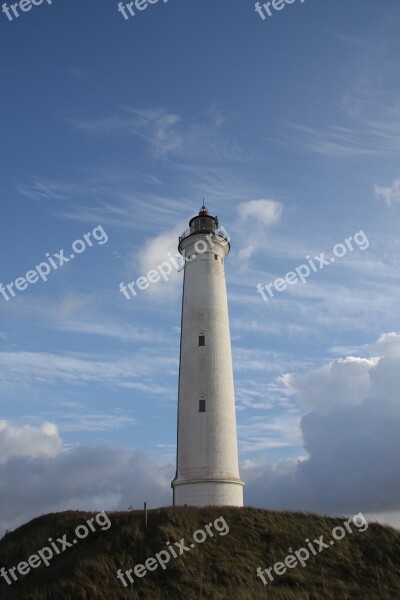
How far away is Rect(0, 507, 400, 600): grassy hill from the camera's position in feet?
61.7

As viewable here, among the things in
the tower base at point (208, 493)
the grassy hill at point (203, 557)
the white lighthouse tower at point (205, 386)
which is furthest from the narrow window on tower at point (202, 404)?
the grassy hill at point (203, 557)

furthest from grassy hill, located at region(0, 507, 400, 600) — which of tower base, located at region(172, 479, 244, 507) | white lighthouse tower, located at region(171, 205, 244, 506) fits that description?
white lighthouse tower, located at region(171, 205, 244, 506)

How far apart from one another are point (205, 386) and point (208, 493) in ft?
18.3

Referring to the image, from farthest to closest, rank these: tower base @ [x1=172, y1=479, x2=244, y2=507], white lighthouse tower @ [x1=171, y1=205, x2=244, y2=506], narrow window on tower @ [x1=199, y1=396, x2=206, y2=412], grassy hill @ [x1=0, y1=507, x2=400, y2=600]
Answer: narrow window on tower @ [x1=199, y1=396, x2=206, y2=412] < white lighthouse tower @ [x1=171, y1=205, x2=244, y2=506] < tower base @ [x1=172, y1=479, x2=244, y2=507] < grassy hill @ [x1=0, y1=507, x2=400, y2=600]

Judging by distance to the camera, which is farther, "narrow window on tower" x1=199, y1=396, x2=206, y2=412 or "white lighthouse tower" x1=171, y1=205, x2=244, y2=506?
"narrow window on tower" x1=199, y1=396, x2=206, y2=412

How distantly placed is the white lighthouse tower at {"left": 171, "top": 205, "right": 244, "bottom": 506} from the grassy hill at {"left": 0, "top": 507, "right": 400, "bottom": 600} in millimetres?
1966

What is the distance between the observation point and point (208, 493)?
2544 cm

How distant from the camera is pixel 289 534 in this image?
76.7 ft

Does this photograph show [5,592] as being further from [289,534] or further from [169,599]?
[289,534]

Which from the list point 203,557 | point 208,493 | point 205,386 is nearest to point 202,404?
point 205,386

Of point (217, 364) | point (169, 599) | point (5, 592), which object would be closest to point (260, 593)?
point (169, 599)

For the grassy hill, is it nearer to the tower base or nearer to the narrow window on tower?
the tower base

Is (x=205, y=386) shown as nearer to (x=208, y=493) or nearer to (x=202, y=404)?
(x=202, y=404)

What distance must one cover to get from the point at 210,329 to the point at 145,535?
11806 mm
